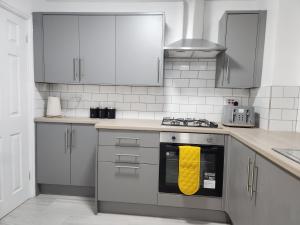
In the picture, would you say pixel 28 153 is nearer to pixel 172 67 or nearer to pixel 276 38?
pixel 172 67

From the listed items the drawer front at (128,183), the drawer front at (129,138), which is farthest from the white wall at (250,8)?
the drawer front at (128,183)

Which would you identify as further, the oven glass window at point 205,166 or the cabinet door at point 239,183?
the oven glass window at point 205,166

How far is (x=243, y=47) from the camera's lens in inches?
90.7

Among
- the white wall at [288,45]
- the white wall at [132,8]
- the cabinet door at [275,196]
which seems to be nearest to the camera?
the cabinet door at [275,196]

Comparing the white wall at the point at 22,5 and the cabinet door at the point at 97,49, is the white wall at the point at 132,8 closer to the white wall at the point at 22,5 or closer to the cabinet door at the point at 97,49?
the white wall at the point at 22,5

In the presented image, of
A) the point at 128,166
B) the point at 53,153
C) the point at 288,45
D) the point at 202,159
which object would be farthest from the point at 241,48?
the point at 53,153

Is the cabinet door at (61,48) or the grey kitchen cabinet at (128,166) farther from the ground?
the cabinet door at (61,48)

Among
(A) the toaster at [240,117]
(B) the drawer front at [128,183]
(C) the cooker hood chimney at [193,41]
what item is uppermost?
(C) the cooker hood chimney at [193,41]

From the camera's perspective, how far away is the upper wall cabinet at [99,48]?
7.78 ft

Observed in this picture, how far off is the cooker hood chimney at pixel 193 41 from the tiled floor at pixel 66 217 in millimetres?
1782

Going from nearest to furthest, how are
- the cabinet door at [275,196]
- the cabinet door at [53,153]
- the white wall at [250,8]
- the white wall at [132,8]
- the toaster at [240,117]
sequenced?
the cabinet door at [275,196] < the white wall at [250,8] < the toaster at [240,117] < the cabinet door at [53,153] < the white wall at [132,8]

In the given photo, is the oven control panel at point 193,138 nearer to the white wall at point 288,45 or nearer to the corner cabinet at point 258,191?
the corner cabinet at point 258,191

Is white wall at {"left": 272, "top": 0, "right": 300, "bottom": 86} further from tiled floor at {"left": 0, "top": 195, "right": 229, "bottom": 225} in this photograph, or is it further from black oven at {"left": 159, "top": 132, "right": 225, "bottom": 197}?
tiled floor at {"left": 0, "top": 195, "right": 229, "bottom": 225}

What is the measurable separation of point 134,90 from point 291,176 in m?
2.07
